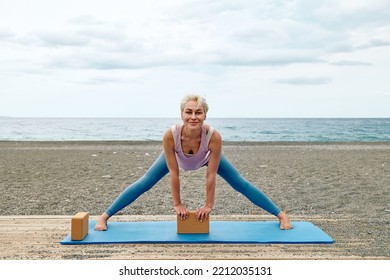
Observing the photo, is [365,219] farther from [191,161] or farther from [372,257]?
[191,161]

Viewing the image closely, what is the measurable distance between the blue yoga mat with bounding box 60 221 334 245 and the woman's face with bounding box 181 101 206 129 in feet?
3.36

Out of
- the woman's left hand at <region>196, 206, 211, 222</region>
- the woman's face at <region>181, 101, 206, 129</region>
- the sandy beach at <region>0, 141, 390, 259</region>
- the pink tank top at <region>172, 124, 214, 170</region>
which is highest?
the woman's face at <region>181, 101, 206, 129</region>

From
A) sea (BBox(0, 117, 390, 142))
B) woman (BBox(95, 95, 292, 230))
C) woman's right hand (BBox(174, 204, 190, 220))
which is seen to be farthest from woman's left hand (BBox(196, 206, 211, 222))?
sea (BBox(0, 117, 390, 142))

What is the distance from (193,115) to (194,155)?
0.44 meters

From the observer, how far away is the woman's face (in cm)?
401

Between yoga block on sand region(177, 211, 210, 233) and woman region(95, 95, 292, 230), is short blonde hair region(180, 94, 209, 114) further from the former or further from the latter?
yoga block on sand region(177, 211, 210, 233)

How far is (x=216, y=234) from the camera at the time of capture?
433 cm

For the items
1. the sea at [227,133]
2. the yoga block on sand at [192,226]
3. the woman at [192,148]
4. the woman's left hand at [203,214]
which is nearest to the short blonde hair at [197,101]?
the woman at [192,148]

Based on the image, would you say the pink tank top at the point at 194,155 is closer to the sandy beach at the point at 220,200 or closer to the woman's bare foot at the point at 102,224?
the sandy beach at the point at 220,200

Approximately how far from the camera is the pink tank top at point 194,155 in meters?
4.18

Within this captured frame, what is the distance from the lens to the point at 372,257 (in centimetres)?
371

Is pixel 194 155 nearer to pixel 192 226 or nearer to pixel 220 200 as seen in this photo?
pixel 192 226

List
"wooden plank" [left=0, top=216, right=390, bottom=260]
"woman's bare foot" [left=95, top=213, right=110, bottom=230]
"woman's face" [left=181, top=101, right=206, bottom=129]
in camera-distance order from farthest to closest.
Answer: "woman's bare foot" [left=95, top=213, right=110, bottom=230] → "woman's face" [left=181, top=101, right=206, bottom=129] → "wooden plank" [left=0, top=216, right=390, bottom=260]

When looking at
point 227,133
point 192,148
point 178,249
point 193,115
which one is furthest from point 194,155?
point 227,133
